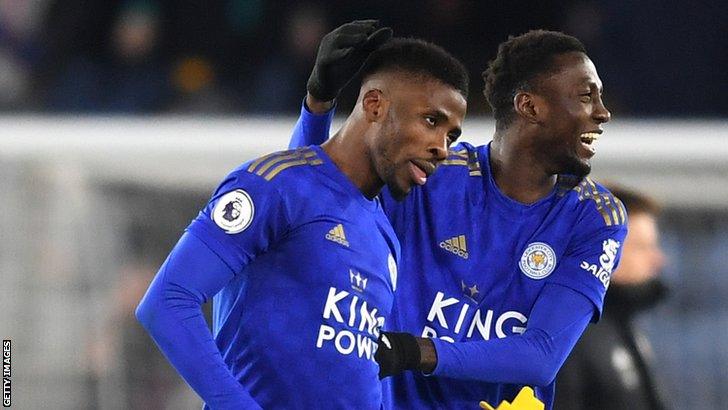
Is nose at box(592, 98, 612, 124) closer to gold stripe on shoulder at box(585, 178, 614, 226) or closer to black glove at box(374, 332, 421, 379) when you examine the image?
gold stripe on shoulder at box(585, 178, 614, 226)

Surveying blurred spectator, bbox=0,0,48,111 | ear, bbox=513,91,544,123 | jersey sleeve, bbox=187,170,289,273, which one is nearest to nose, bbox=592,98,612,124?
ear, bbox=513,91,544,123

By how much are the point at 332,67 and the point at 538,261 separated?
72cm

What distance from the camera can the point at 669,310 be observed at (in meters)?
4.77

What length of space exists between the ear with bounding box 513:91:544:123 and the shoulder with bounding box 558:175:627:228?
18 centimetres

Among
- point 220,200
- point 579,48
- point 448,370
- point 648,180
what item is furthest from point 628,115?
point 220,200

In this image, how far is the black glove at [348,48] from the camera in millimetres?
2785

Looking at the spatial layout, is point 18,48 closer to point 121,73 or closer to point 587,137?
point 121,73

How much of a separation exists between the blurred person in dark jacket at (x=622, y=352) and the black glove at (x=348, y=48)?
5.76 feet

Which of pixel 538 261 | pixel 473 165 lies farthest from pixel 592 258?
pixel 473 165

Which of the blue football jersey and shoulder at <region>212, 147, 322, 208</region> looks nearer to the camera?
shoulder at <region>212, 147, 322, 208</region>

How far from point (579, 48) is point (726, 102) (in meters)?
3.45

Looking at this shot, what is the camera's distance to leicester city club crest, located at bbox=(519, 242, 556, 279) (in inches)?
123

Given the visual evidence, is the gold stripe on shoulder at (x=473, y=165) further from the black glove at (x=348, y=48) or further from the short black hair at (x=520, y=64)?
the black glove at (x=348, y=48)

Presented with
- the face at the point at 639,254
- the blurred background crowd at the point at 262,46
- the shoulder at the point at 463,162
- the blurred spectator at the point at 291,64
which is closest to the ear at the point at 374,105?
the shoulder at the point at 463,162
